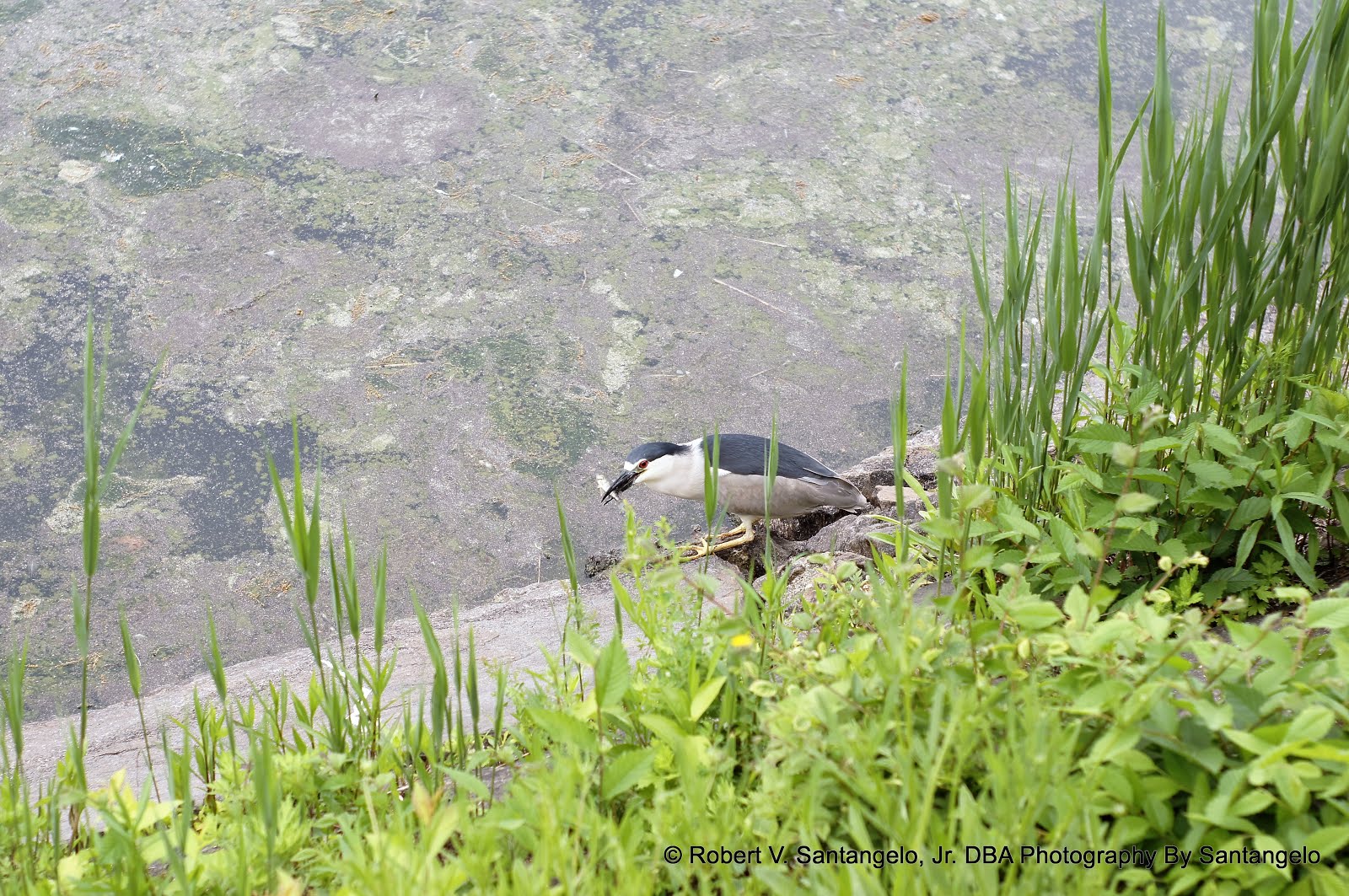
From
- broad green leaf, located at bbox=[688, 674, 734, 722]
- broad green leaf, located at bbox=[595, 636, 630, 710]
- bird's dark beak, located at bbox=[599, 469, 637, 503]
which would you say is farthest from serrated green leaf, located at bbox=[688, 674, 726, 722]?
bird's dark beak, located at bbox=[599, 469, 637, 503]

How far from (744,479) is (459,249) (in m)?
1.87

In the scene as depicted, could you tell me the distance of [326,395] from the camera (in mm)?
3893

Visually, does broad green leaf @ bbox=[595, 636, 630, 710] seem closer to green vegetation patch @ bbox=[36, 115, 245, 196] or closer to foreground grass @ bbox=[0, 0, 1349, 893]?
foreground grass @ bbox=[0, 0, 1349, 893]

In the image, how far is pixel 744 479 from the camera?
3201mm

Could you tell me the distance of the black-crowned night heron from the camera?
3.13 metres

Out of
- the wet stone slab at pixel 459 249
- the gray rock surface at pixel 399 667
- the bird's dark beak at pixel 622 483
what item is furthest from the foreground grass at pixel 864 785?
the wet stone slab at pixel 459 249

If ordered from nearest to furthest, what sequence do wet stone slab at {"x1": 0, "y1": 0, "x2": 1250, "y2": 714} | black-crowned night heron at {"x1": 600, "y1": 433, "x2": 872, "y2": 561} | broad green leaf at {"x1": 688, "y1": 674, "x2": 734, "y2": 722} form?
broad green leaf at {"x1": 688, "y1": 674, "x2": 734, "y2": 722}, black-crowned night heron at {"x1": 600, "y1": 433, "x2": 872, "y2": 561}, wet stone slab at {"x1": 0, "y1": 0, "x2": 1250, "y2": 714}

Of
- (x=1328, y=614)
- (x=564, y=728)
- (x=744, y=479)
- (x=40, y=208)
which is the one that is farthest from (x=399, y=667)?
(x=40, y=208)

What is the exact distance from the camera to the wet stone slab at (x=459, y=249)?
352 cm

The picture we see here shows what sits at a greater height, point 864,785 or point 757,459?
point 864,785

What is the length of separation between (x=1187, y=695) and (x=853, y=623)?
26.2 inches

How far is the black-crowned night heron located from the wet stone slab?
420 mm

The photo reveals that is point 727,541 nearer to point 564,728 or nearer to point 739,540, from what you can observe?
point 739,540

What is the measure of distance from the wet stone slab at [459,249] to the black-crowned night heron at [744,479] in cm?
42
